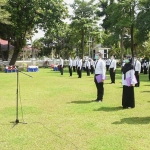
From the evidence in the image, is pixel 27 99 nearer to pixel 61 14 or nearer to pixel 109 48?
pixel 61 14

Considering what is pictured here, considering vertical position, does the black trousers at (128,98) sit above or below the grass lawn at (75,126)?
above

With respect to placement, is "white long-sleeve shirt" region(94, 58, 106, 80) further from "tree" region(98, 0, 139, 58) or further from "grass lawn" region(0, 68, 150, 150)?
"tree" region(98, 0, 139, 58)

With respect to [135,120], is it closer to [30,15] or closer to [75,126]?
[75,126]

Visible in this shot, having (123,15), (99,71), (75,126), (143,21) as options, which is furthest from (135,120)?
(123,15)

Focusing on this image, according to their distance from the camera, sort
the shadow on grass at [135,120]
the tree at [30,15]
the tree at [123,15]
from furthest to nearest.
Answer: the tree at [123,15] → the tree at [30,15] → the shadow on grass at [135,120]

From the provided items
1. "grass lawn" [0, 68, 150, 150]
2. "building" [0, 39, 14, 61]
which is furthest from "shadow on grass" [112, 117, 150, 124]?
"building" [0, 39, 14, 61]

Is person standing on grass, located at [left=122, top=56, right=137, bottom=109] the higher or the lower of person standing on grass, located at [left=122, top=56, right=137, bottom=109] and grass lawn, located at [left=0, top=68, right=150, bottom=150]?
the higher

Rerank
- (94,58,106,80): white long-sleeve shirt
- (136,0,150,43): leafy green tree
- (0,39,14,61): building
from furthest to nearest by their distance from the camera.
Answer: (0,39,14,61): building
(136,0,150,43): leafy green tree
(94,58,106,80): white long-sleeve shirt

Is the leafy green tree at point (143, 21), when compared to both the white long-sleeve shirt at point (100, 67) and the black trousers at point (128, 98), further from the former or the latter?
the black trousers at point (128, 98)

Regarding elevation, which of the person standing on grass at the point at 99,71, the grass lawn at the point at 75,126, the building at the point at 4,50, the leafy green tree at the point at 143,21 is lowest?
the grass lawn at the point at 75,126

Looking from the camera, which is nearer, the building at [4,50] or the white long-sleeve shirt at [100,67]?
the white long-sleeve shirt at [100,67]


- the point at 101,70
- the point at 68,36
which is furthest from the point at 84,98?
the point at 68,36

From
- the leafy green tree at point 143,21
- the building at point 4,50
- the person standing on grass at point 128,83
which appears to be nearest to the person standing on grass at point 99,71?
the person standing on grass at point 128,83

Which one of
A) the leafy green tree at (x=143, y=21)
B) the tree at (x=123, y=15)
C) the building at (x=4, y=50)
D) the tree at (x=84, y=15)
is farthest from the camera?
the building at (x=4, y=50)
